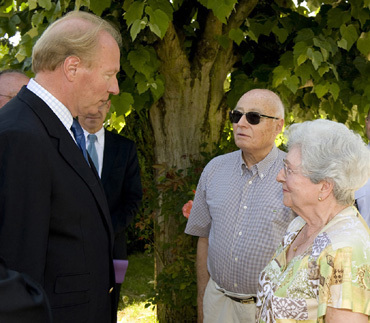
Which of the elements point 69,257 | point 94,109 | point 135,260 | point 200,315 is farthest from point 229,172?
point 135,260

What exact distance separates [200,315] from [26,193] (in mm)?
2081

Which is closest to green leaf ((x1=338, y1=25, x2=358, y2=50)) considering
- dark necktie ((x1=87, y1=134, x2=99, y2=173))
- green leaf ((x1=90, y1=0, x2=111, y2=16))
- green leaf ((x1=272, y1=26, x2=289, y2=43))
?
green leaf ((x1=272, y1=26, x2=289, y2=43))

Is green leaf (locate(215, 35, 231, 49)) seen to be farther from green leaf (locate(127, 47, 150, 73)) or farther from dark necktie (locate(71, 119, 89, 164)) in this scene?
dark necktie (locate(71, 119, 89, 164))

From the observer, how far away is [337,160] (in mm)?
2074

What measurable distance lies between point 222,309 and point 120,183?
1298mm

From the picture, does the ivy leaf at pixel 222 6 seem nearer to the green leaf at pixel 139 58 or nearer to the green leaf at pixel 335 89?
the green leaf at pixel 139 58

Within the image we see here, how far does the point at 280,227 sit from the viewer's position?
301 cm

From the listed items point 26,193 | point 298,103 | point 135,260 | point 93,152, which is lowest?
point 135,260

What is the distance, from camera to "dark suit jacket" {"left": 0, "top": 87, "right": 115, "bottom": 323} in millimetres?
1713

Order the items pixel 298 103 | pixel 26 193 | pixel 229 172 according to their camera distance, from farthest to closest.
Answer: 1. pixel 298 103
2. pixel 229 172
3. pixel 26 193

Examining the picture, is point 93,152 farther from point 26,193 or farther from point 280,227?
point 26,193

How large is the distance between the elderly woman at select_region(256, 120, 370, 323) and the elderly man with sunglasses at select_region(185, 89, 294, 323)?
0.66 metres

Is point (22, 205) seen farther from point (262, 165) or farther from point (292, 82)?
point (292, 82)

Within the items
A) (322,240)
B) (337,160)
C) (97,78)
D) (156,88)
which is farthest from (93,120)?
(322,240)
